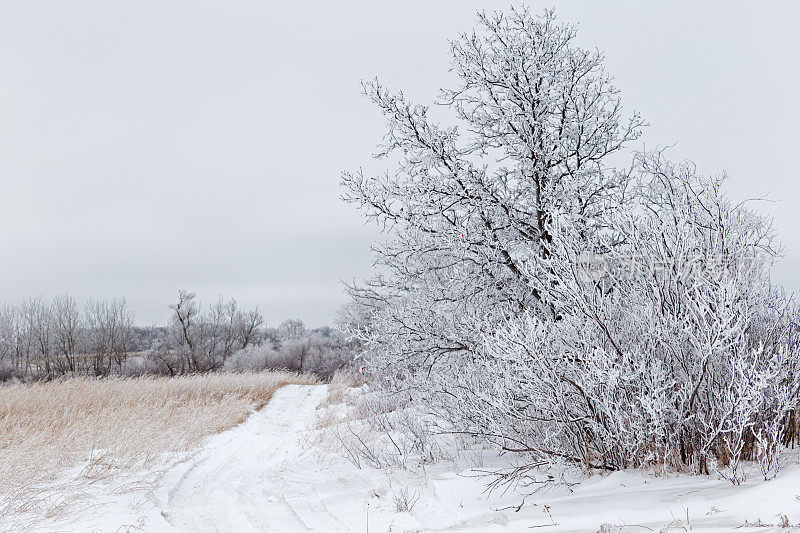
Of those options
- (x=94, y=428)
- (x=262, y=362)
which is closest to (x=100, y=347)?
(x=262, y=362)

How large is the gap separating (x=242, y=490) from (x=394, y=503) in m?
1.98

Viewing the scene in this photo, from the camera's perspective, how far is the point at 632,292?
4.23 metres

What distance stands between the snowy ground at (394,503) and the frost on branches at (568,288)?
11.6 inches

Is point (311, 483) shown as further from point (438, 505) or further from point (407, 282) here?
point (407, 282)

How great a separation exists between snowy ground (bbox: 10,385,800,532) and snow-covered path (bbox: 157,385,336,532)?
0.05 feet

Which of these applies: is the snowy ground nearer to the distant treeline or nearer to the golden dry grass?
the golden dry grass

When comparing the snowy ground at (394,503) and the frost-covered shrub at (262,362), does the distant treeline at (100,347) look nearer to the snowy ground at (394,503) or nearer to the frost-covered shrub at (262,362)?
the frost-covered shrub at (262,362)

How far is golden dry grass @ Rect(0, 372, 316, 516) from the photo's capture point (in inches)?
203

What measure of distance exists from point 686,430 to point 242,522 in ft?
11.9

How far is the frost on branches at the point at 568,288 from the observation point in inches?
143

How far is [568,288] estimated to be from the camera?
3.90 meters

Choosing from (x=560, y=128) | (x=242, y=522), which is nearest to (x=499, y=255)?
(x=560, y=128)

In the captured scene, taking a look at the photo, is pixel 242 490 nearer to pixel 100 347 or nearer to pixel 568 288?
pixel 568 288

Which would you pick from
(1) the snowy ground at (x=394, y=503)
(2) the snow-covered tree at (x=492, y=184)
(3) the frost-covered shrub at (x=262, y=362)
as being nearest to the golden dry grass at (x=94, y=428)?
(1) the snowy ground at (x=394, y=503)
